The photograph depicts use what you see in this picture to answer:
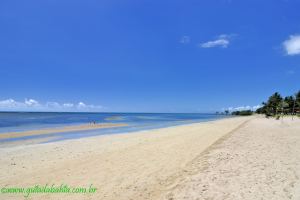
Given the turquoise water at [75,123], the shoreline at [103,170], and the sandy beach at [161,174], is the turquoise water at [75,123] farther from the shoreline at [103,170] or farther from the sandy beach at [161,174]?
the sandy beach at [161,174]

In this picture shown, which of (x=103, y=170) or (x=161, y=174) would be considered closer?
(x=161, y=174)

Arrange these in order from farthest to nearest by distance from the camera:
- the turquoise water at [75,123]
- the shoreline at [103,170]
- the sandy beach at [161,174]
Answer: the turquoise water at [75,123]
the shoreline at [103,170]
the sandy beach at [161,174]

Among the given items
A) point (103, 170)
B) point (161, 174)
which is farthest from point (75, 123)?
point (161, 174)

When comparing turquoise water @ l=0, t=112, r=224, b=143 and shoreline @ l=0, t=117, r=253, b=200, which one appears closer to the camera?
shoreline @ l=0, t=117, r=253, b=200

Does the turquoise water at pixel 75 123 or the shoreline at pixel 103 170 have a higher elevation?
the shoreline at pixel 103 170

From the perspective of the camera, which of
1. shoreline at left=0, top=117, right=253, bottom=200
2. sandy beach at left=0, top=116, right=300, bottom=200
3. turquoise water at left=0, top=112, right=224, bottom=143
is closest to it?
sandy beach at left=0, top=116, right=300, bottom=200

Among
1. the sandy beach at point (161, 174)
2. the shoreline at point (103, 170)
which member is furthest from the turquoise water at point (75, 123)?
the sandy beach at point (161, 174)

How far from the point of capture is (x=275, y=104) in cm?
7644

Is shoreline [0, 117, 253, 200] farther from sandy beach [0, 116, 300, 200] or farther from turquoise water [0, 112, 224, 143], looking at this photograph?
turquoise water [0, 112, 224, 143]

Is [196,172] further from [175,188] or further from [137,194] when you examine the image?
[137,194]

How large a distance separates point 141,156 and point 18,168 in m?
5.12

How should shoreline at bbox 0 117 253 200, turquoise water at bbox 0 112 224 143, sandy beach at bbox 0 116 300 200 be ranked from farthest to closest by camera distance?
turquoise water at bbox 0 112 224 143 < shoreline at bbox 0 117 253 200 < sandy beach at bbox 0 116 300 200

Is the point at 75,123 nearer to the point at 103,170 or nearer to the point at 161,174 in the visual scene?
the point at 103,170

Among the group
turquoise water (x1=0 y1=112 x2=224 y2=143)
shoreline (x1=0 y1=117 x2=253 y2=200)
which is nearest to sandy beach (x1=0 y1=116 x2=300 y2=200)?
shoreline (x1=0 y1=117 x2=253 y2=200)
